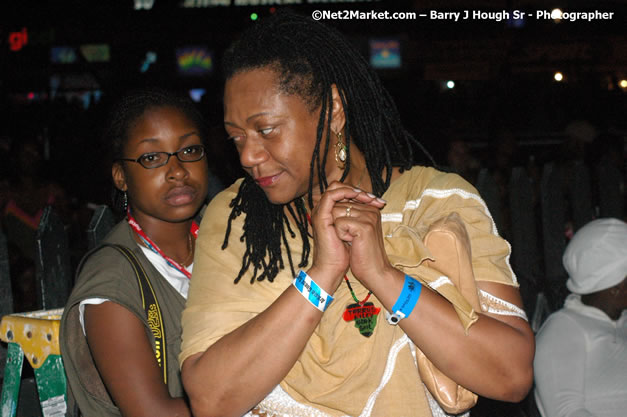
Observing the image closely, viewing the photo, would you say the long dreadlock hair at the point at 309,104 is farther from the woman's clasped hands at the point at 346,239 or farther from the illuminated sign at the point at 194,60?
the illuminated sign at the point at 194,60

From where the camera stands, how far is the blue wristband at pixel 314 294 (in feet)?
5.70

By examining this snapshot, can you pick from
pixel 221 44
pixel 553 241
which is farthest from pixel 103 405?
pixel 221 44

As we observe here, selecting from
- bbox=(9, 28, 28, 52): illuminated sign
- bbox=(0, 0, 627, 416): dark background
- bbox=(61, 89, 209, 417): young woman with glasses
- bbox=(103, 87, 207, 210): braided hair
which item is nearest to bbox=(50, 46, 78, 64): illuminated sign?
bbox=(0, 0, 627, 416): dark background

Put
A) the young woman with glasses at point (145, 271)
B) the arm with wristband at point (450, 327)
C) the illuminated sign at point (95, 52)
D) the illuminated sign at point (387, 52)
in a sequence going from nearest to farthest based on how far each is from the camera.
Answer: the arm with wristband at point (450, 327)
the young woman with glasses at point (145, 271)
the illuminated sign at point (387, 52)
the illuminated sign at point (95, 52)

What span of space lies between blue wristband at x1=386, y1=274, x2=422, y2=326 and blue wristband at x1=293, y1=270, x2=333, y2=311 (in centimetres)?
19

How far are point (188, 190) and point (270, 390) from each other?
3.36ft

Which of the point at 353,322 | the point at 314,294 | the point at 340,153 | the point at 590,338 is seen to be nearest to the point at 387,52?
the point at 590,338

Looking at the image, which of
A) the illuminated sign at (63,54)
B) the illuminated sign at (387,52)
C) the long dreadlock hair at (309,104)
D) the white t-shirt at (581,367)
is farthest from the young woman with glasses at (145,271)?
the illuminated sign at (63,54)

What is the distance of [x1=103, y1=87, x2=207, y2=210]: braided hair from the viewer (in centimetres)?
251

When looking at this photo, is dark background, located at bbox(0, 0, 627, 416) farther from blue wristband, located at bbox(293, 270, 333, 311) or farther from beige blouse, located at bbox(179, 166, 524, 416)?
blue wristband, located at bbox(293, 270, 333, 311)

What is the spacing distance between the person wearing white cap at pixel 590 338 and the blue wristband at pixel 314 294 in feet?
5.82

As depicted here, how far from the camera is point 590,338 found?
10.1 feet

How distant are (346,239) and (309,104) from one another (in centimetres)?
48

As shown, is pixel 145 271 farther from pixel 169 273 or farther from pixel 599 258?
pixel 599 258
